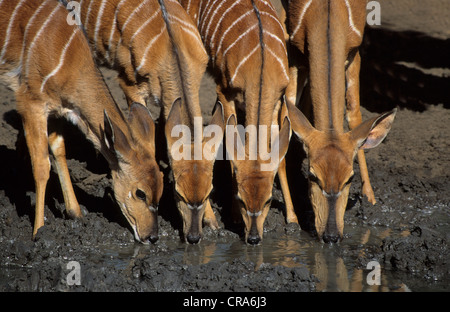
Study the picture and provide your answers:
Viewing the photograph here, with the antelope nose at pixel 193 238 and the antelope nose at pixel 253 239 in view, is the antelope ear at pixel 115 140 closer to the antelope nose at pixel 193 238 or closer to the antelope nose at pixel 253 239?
the antelope nose at pixel 193 238

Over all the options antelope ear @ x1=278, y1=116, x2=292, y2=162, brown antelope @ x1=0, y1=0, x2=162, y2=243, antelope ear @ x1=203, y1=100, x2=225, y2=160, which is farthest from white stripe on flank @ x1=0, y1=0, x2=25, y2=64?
antelope ear @ x1=278, y1=116, x2=292, y2=162

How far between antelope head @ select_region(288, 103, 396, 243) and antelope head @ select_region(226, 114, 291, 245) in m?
0.22

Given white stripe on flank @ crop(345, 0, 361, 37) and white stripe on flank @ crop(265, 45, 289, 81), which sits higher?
white stripe on flank @ crop(345, 0, 361, 37)

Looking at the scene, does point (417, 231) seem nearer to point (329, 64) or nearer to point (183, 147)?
point (329, 64)

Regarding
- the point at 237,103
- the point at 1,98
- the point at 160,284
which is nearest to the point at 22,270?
the point at 160,284

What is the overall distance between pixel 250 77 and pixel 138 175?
1.31 m

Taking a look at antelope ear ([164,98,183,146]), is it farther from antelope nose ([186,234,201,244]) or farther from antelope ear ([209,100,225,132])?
antelope nose ([186,234,201,244])

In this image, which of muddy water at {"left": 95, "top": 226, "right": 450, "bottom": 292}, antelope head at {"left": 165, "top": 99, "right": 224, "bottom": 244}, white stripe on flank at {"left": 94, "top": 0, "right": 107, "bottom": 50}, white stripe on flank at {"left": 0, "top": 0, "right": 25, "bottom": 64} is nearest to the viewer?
muddy water at {"left": 95, "top": 226, "right": 450, "bottom": 292}

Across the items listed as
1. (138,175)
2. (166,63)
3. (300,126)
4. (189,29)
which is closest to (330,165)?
(300,126)

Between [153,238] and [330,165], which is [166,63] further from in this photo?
[330,165]

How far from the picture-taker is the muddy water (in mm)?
5785

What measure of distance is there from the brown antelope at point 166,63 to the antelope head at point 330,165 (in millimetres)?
784

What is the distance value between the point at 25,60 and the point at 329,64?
265cm

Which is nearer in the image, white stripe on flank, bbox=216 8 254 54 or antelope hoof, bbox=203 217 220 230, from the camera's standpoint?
antelope hoof, bbox=203 217 220 230
